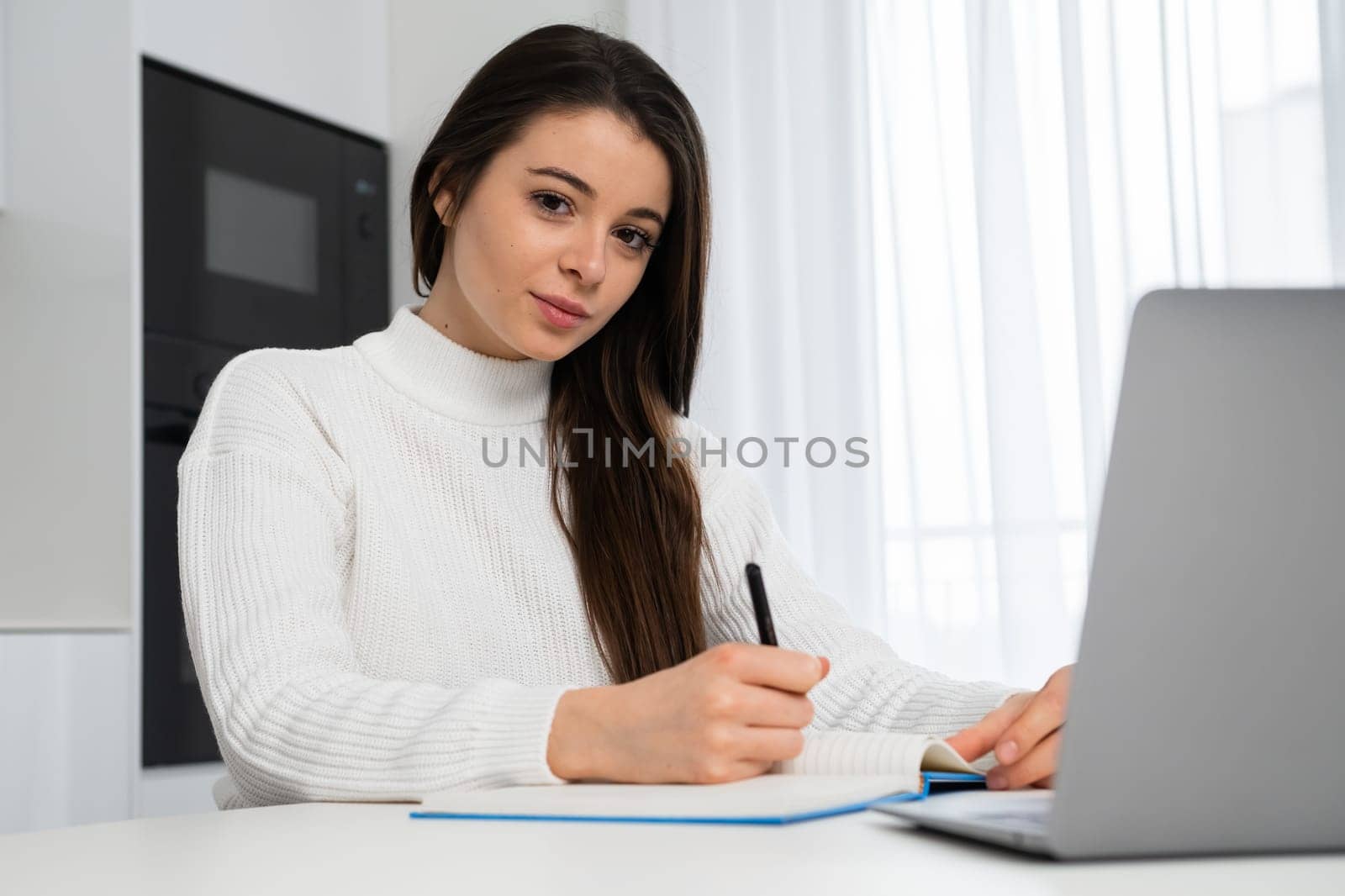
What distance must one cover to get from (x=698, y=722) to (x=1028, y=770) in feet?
0.76

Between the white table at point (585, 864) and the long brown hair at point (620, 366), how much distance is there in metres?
0.69

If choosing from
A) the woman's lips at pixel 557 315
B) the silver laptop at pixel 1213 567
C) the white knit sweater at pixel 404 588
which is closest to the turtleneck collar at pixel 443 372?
the white knit sweater at pixel 404 588

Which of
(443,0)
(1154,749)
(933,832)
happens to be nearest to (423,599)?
(933,832)

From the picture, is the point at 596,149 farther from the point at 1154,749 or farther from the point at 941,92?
the point at 941,92

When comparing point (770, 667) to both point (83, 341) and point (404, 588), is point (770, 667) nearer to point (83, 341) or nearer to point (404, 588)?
point (404, 588)

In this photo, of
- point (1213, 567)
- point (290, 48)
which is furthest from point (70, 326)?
point (1213, 567)

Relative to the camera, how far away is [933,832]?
1.87 feet

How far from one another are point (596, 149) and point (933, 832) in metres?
0.92

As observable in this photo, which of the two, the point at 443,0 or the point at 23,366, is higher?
the point at 443,0

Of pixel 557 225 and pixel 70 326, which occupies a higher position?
pixel 70 326

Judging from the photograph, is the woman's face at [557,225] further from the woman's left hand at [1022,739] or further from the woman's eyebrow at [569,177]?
the woman's left hand at [1022,739]

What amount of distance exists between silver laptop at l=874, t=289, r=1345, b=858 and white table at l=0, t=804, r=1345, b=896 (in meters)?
0.03

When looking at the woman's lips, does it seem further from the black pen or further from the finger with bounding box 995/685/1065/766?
the finger with bounding box 995/685/1065/766

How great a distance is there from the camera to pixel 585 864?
0.50 m
